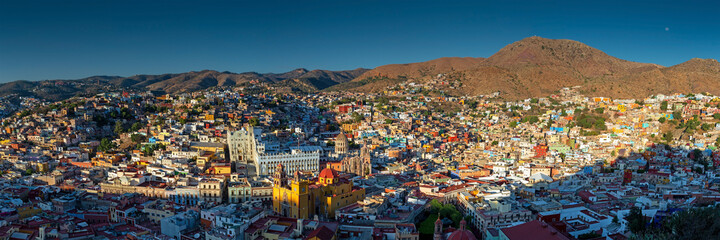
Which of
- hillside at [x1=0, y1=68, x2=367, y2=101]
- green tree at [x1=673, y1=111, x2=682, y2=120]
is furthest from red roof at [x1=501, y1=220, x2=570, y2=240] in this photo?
hillside at [x1=0, y1=68, x2=367, y2=101]

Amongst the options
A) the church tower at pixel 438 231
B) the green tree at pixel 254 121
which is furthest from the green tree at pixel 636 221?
the green tree at pixel 254 121

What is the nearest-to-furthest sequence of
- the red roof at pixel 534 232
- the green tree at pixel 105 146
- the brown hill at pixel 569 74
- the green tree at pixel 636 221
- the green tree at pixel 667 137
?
the red roof at pixel 534 232
the green tree at pixel 636 221
the green tree at pixel 105 146
the green tree at pixel 667 137
the brown hill at pixel 569 74

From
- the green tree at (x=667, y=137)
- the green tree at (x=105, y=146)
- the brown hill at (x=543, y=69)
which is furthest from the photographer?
the brown hill at (x=543, y=69)

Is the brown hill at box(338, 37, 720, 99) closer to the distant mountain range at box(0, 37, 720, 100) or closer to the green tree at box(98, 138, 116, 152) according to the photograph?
the distant mountain range at box(0, 37, 720, 100)

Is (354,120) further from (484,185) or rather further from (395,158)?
(484,185)

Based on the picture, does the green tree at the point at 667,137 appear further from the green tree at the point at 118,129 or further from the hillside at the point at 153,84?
the hillside at the point at 153,84

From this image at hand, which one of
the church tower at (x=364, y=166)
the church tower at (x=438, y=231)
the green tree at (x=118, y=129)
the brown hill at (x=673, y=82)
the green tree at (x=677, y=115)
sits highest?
the brown hill at (x=673, y=82)
